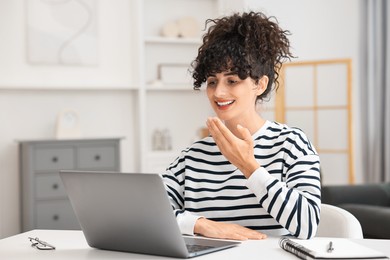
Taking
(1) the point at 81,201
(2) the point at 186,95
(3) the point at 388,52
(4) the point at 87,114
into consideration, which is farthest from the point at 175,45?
(1) the point at 81,201

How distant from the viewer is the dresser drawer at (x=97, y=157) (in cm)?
540

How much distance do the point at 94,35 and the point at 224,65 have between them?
13.0 feet

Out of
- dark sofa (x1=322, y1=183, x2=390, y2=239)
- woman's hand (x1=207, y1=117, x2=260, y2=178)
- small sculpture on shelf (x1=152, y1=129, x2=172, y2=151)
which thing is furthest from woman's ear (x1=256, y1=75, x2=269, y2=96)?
small sculpture on shelf (x1=152, y1=129, x2=172, y2=151)

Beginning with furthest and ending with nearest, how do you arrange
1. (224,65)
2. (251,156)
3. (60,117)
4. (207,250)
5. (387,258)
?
1. (60,117)
2. (224,65)
3. (251,156)
4. (207,250)
5. (387,258)

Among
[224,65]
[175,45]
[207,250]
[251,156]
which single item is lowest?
[207,250]

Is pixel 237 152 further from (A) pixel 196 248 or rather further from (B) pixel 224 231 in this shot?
(A) pixel 196 248

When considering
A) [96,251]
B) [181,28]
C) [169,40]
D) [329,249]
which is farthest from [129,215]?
[181,28]

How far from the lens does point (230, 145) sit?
1.87 meters

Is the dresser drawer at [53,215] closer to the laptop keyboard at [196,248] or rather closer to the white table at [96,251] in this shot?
the white table at [96,251]

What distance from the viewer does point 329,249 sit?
5.09ft

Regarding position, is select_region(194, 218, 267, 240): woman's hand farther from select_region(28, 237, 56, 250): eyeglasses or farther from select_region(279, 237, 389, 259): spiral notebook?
select_region(28, 237, 56, 250): eyeglasses

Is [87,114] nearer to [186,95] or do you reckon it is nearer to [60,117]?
[60,117]

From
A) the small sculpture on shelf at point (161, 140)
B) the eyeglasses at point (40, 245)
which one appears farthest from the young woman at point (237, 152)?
the small sculpture on shelf at point (161, 140)

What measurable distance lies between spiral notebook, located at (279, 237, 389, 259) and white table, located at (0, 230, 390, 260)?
22mm
